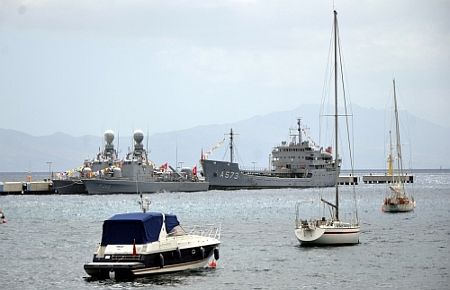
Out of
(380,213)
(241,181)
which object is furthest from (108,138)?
(380,213)

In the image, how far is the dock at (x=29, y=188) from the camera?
183 meters

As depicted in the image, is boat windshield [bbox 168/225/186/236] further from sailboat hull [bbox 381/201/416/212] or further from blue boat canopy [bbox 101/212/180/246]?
sailboat hull [bbox 381/201/416/212]

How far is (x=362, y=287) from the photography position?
1694 inches

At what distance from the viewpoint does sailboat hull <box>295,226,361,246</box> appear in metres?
57.5

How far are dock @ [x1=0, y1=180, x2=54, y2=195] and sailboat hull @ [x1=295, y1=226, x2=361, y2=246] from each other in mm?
129644

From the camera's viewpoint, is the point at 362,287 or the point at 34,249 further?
the point at 34,249

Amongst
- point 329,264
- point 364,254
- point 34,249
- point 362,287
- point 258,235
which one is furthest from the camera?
point 258,235

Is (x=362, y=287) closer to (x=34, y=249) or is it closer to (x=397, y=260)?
(x=397, y=260)

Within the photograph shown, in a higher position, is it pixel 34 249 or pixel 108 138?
pixel 108 138

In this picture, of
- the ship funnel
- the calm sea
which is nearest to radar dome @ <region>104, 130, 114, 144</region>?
the ship funnel

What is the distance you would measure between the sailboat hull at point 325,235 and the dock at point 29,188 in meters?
130

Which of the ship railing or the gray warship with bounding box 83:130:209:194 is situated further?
the gray warship with bounding box 83:130:209:194

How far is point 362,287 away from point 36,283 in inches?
646

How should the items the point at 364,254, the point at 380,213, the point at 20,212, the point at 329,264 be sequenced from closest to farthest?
1. the point at 329,264
2. the point at 364,254
3. the point at 380,213
4. the point at 20,212
